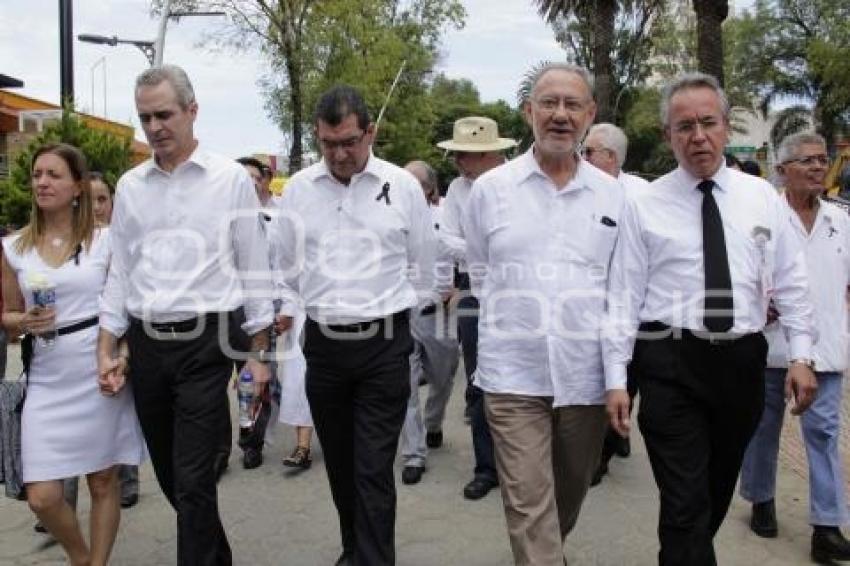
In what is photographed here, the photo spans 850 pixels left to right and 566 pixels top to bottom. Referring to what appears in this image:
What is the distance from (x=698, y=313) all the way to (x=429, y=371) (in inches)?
118

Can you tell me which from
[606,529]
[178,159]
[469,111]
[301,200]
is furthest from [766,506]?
[469,111]

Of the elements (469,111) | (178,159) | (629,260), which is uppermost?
(469,111)

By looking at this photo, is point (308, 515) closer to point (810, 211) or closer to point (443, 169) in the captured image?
point (810, 211)

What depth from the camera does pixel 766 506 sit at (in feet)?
14.8

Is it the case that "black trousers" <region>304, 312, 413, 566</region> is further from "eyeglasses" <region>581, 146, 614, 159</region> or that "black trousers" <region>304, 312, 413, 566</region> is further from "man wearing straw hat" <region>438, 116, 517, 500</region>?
"eyeglasses" <region>581, 146, 614, 159</region>

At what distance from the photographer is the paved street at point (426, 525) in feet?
14.0

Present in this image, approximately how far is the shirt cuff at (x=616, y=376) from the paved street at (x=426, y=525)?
128 cm

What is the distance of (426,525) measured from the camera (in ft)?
15.4

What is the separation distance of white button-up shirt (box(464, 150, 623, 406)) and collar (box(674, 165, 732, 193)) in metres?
0.27

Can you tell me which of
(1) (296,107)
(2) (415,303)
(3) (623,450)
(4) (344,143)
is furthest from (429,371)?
(1) (296,107)

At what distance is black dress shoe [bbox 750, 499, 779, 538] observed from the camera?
4465 mm

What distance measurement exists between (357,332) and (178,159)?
3.42 ft

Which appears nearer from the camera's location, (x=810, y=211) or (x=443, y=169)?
(x=810, y=211)

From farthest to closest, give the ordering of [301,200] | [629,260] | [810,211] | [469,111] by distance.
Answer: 1. [469,111]
2. [810,211]
3. [301,200]
4. [629,260]
